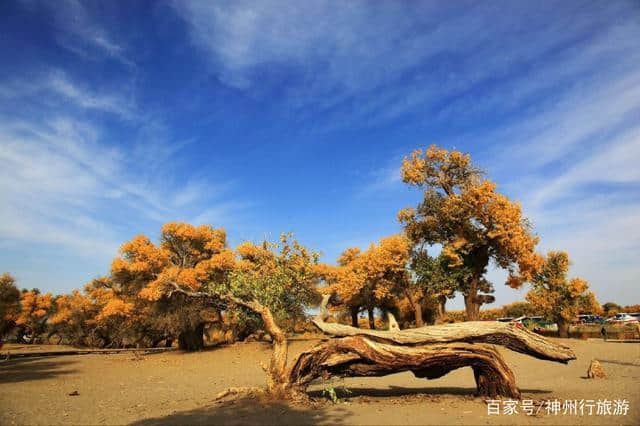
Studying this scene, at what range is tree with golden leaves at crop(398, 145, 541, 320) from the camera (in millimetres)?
25547

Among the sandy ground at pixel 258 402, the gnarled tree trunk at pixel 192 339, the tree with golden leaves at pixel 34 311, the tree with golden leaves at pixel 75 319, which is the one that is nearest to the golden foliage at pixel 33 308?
the tree with golden leaves at pixel 34 311

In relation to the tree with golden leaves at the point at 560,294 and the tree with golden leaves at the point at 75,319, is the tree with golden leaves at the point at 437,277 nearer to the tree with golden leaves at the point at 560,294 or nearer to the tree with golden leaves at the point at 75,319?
the tree with golden leaves at the point at 560,294

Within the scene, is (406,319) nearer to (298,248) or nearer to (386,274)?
(386,274)

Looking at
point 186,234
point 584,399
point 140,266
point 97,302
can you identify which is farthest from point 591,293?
point 97,302

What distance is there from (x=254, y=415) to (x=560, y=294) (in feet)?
119

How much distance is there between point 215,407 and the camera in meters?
10.7

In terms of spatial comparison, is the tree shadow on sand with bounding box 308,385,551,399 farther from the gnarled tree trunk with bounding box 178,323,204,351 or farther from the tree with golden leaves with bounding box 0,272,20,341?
the tree with golden leaves with bounding box 0,272,20,341

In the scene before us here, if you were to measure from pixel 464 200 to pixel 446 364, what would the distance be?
17.4 metres

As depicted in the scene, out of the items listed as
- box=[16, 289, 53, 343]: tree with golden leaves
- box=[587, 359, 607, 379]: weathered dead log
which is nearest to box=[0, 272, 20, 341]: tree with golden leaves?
box=[16, 289, 53, 343]: tree with golden leaves

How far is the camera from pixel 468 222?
26875 mm

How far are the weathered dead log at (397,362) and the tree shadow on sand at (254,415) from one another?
1116 millimetres

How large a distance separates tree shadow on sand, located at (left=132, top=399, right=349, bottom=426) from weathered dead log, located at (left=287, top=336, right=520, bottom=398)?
3.66 ft

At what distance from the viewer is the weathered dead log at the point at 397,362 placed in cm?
1048

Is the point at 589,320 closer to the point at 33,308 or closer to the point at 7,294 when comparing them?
the point at 7,294
